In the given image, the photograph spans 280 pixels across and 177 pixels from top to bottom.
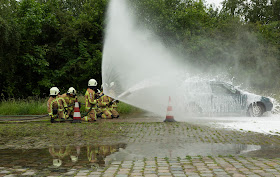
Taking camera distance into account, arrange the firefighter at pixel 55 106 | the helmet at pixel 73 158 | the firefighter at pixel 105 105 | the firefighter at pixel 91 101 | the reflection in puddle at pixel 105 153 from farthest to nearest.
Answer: the firefighter at pixel 105 105
the firefighter at pixel 91 101
the firefighter at pixel 55 106
the helmet at pixel 73 158
the reflection in puddle at pixel 105 153

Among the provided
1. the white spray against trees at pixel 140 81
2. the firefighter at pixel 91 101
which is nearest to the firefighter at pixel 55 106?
the firefighter at pixel 91 101

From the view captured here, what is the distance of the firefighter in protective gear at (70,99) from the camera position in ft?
43.7

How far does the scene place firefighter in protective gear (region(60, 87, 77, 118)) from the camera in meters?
13.3

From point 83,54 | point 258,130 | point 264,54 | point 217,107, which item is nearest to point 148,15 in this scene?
point 83,54

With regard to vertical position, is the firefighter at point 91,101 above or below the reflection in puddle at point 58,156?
above

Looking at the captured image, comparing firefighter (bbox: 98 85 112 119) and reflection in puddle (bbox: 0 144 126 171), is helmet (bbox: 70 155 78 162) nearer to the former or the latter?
reflection in puddle (bbox: 0 144 126 171)

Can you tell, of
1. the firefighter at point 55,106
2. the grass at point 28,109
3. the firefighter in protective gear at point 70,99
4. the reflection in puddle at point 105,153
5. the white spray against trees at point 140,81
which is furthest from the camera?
the grass at point 28,109

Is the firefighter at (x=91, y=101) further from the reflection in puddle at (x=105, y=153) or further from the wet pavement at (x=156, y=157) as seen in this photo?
the reflection in puddle at (x=105, y=153)

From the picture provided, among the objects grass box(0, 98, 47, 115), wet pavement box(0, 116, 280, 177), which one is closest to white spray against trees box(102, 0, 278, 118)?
wet pavement box(0, 116, 280, 177)

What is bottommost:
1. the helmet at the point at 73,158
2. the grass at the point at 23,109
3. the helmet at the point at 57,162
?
the helmet at the point at 57,162

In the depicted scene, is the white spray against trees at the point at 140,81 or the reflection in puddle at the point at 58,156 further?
the white spray against trees at the point at 140,81

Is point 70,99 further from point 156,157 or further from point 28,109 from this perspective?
point 156,157

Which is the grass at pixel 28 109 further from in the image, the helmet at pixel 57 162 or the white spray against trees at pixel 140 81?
the helmet at pixel 57 162

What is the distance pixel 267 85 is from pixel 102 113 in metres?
20.1
